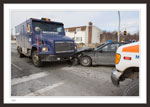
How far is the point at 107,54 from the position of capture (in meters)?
5.12

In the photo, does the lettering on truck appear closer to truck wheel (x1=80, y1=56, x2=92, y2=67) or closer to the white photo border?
the white photo border

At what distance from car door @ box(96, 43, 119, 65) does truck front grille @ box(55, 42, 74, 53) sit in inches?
60.2

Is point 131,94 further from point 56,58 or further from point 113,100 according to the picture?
point 56,58

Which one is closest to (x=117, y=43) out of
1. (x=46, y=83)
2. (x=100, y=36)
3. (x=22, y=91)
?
(x=46, y=83)

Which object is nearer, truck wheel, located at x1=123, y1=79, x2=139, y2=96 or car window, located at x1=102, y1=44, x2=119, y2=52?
truck wheel, located at x1=123, y1=79, x2=139, y2=96

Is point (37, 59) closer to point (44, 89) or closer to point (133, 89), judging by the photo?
point (44, 89)

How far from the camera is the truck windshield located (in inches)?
217

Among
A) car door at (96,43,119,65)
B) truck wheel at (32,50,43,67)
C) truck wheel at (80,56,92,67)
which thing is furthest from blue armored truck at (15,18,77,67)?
car door at (96,43,119,65)

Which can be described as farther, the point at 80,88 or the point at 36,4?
the point at 80,88

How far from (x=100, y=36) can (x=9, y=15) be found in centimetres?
2789

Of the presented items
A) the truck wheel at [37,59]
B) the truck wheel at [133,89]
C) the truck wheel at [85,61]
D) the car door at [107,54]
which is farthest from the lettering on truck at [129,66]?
the truck wheel at [37,59]

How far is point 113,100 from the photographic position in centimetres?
242

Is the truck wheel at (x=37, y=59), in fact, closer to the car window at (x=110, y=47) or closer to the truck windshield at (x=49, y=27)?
the truck windshield at (x=49, y=27)

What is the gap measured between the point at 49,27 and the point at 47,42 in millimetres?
1449
